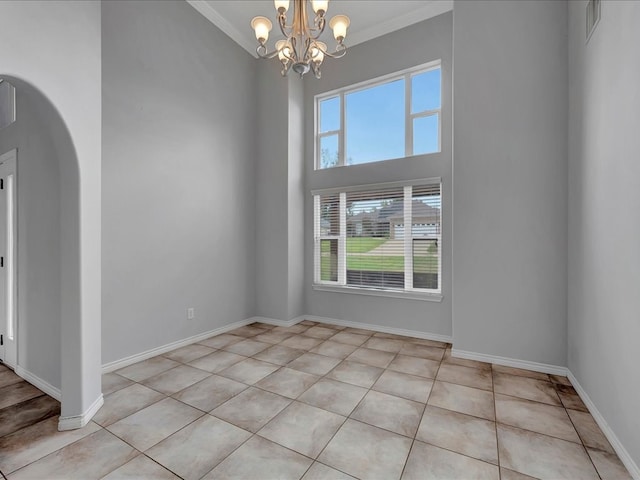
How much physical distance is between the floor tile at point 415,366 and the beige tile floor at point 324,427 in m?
0.01

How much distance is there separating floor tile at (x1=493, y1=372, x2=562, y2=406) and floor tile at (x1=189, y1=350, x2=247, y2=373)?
249cm

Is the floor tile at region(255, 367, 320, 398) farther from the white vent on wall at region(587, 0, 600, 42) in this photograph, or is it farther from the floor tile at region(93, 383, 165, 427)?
the white vent on wall at region(587, 0, 600, 42)

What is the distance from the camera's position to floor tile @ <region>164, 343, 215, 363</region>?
126 inches

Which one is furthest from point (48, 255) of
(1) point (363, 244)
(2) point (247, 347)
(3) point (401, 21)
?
(3) point (401, 21)

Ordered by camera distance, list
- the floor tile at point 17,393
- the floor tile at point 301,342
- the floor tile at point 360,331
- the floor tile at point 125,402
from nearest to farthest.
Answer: the floor tile at point 125,402 → the floor tile at point 17,393 → the floor tile at point 301,342 → the floor tile at point 360,331

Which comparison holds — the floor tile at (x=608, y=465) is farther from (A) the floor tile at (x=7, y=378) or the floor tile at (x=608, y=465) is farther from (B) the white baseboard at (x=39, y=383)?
(A) the floor tile at (x=7, y=378)

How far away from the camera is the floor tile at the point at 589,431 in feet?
6.05

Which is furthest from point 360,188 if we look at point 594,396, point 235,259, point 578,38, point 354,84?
point 594,396

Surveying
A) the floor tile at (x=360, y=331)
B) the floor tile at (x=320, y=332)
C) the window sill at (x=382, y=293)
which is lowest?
the floor tile at (x=320, y=332)

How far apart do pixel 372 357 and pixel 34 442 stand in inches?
108

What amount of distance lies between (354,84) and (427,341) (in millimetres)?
3712

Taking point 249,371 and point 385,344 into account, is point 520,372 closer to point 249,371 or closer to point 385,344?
point 385,344

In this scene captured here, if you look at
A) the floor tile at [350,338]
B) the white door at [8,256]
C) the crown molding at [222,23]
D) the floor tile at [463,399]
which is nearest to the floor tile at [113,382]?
the white door at [8,256]

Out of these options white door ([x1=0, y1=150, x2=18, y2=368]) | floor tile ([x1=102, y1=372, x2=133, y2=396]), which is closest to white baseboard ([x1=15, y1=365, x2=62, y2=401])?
white door ([x1=0, y1=150, x2=18, y2=368])
